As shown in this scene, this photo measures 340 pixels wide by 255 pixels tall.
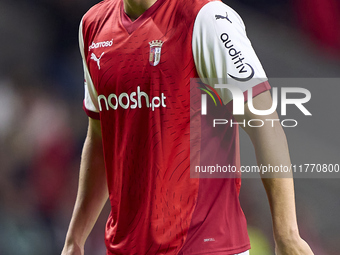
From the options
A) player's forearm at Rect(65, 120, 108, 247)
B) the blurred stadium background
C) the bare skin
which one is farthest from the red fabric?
the blurred stadium background

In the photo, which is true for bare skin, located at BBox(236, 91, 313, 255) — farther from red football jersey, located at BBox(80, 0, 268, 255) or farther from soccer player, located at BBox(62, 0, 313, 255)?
red football jersey, located at BBox(80, 0, 268, 255)

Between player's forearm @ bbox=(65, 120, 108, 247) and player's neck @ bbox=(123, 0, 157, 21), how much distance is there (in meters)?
0.39

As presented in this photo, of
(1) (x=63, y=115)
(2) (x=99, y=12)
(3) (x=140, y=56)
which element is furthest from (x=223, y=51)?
(1) (x=63, y=115)

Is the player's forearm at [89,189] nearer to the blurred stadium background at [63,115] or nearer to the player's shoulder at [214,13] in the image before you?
the player's shoulder at [214,13]

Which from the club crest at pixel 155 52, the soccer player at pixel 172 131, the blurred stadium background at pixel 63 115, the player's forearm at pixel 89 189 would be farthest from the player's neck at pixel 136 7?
the blurred stadium background at pixel 63 115

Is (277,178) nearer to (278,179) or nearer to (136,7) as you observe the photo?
(278,179)

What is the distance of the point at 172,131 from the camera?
1.14 meters

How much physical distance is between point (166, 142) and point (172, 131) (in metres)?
0.03

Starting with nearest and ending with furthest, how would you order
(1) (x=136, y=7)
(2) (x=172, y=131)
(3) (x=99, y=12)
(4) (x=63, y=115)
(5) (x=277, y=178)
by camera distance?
(5) (x=277, y=178), (2) (x=172, y=131), (1) (x=136, y=7), (3) (x=99, y=12), (4) (x=63, y=115)

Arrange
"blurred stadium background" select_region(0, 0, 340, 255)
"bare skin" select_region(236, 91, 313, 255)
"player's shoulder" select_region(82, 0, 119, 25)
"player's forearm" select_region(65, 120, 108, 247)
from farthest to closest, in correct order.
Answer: "blurred stadium background" select_region(0, 0, 340, 255) → "player's forearm" select_region(65, 120, 108, 247) → "player's shoulder" select_region(82, 0, 119, 25) → "bare skin" select_region(236, 91, 313, 255)

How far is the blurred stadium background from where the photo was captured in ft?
10.2

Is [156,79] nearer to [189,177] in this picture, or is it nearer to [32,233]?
[189,177]

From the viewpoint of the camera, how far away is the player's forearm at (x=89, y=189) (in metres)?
1.45

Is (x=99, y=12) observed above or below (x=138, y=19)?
above
